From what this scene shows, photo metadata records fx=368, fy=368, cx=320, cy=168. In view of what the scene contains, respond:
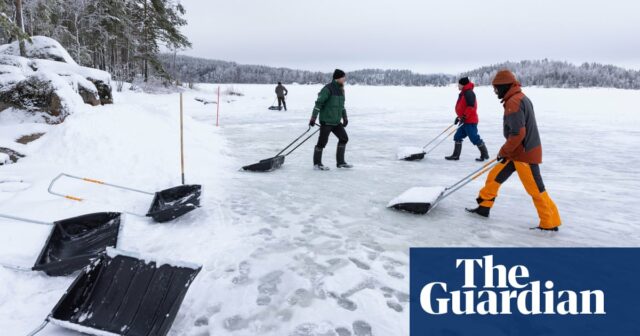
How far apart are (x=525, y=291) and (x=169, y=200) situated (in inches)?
171

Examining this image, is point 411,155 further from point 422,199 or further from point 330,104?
point 422,199

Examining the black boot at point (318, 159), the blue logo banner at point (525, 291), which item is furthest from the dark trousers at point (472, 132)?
the blue logo banner at point (525, 291)

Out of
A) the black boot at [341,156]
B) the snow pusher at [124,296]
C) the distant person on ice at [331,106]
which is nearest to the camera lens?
the snow pusher at [124,296]

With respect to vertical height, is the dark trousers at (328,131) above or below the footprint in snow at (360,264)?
above

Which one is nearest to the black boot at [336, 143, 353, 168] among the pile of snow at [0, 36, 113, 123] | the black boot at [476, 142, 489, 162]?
the black boot at [476, 142, 489, 162]

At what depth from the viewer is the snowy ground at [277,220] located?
9.34 feet

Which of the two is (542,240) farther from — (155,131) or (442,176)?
(155,131)

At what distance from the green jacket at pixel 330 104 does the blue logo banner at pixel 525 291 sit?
13.4 ft

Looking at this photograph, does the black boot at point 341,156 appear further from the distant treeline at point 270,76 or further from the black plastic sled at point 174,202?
the distant treeline at point 270,76

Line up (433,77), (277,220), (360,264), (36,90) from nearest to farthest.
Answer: (360,264) < (277,220) < (36,90) < (433,77)

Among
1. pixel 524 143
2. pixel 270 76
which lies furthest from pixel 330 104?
pixel 270 76

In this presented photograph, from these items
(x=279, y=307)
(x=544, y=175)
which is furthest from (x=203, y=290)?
(x=544, y=175)

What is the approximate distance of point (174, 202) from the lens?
502 cm

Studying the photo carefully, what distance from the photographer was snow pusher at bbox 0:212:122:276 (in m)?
3.11
